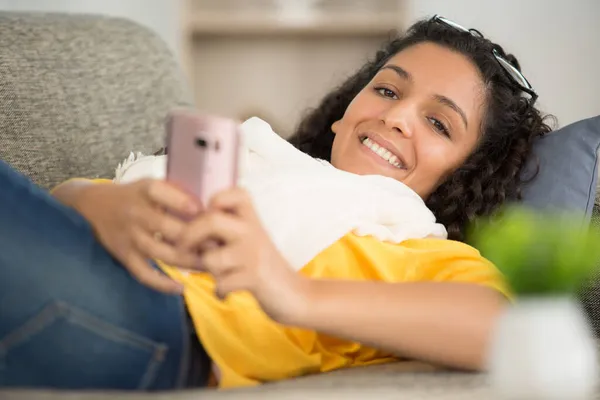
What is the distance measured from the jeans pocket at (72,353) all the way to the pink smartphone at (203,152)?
210 millimetres

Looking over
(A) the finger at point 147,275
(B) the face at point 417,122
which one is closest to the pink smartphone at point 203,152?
(A) the finger at point 147,275

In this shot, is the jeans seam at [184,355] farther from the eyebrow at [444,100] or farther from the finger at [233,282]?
the eyebrow at [444,100]

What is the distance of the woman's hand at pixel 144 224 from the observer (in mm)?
798

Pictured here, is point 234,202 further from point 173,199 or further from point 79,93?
point 79,93

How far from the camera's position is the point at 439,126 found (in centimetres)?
142

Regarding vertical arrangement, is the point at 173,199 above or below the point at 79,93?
above

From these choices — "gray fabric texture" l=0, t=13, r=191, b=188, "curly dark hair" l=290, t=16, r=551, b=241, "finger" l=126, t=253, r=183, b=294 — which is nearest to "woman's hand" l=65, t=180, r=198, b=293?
"finger" l=126, t=253, r=183, b=294

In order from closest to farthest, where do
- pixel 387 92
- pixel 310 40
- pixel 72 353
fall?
pixel 72 353
pixel 387 92
pixel 310 40

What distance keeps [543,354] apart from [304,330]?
0.49 m

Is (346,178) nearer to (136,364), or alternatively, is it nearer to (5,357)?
(136,364)

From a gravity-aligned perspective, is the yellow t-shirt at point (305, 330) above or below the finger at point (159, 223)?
below

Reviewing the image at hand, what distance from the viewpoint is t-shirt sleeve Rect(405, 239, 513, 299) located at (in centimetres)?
104

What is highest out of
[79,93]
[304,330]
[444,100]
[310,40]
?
[444,100]

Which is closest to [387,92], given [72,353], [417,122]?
[417,122]
